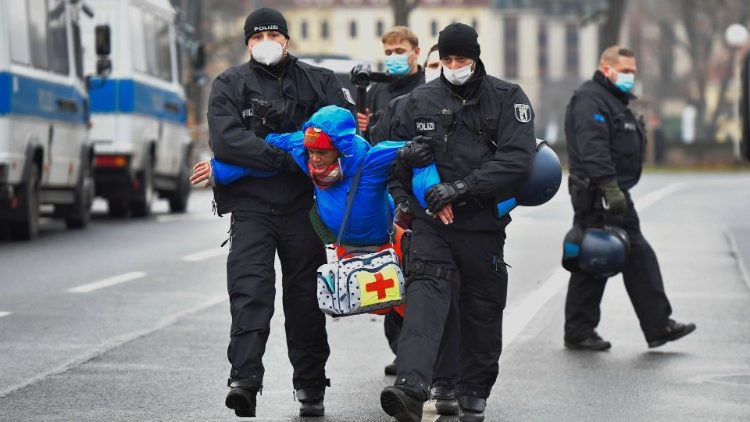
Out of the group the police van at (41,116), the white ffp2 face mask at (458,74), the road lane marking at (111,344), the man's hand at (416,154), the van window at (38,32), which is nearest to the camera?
the man's hand at (416,154)

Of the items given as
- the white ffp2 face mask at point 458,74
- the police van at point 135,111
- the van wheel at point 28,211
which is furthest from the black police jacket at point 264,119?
the police van at point 135,111

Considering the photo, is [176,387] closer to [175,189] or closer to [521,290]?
[521,290]

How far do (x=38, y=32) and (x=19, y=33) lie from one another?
912 mm

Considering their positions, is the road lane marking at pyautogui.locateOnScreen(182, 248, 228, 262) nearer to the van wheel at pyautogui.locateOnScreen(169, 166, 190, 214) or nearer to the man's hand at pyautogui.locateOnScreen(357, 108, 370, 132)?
the man's hand at pyautogui.locateOnScreen(357, 108, 370, 132)

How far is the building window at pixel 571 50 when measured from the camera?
156 meters

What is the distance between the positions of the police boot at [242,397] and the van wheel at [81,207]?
558 inches

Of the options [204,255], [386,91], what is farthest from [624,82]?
[204,255]

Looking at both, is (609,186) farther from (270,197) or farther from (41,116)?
(41,116)

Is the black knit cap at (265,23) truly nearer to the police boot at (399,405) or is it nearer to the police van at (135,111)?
the police boot at (399,405)

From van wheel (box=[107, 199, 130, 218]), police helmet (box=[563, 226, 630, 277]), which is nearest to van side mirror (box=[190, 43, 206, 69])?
van wheel (box=[107, 199, 130, 218])

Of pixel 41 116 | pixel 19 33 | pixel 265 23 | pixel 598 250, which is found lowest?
pixel 598 250

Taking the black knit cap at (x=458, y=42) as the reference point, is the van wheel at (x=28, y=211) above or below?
below

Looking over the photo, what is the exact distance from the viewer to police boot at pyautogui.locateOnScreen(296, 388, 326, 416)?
777 centimetres

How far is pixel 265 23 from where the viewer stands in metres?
7.76
